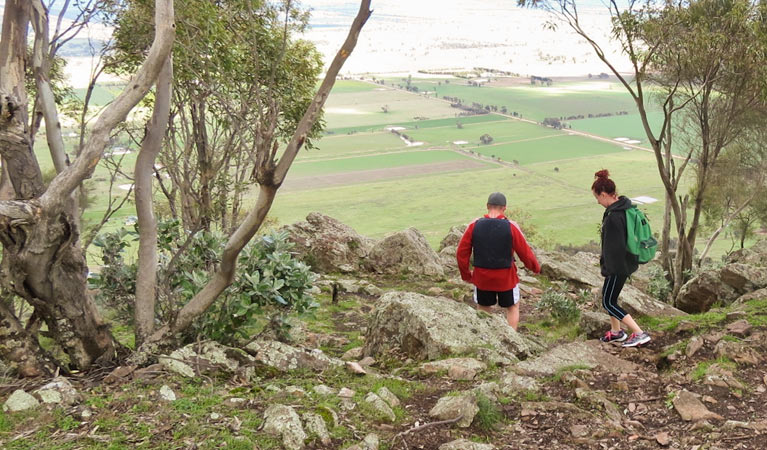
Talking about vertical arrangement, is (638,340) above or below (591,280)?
above

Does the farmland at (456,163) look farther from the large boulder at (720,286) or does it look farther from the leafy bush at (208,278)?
the leafy bush at (208,278)

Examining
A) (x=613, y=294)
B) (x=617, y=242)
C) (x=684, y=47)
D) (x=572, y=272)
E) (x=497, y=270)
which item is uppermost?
(x=684, y=47)

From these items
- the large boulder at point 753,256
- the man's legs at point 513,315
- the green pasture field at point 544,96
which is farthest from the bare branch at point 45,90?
the green pasture field at point 544,96

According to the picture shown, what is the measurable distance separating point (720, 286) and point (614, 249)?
247 inches

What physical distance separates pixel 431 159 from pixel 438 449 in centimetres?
11427

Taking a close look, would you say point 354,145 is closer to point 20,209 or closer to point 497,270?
point 497,270

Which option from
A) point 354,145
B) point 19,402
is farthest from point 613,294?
point 354,145

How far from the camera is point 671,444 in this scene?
587cm

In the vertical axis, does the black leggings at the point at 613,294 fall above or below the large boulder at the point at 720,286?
above

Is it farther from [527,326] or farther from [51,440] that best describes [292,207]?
[51,440]

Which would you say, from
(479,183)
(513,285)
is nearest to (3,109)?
(513,285)

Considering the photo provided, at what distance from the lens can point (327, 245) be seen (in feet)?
54.9

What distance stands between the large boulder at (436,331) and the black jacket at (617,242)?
1609mm

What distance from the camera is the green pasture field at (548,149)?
386 feet
